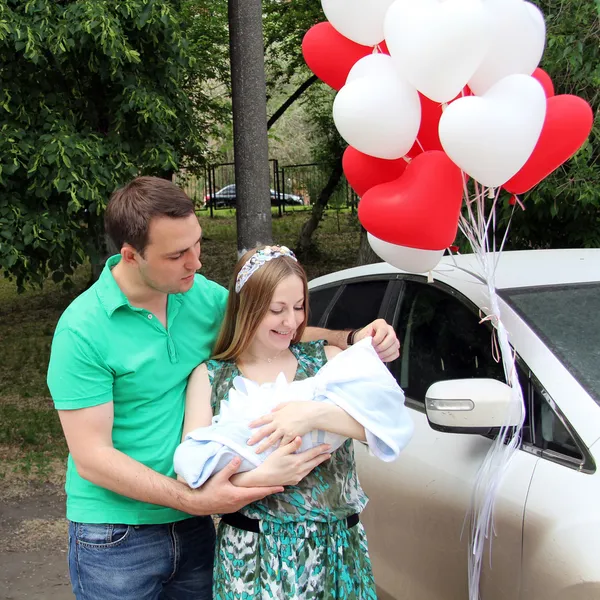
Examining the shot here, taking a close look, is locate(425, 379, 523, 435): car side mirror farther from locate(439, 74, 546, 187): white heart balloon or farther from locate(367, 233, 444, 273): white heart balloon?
locate(439, 74, 546, 187): white heart balloon

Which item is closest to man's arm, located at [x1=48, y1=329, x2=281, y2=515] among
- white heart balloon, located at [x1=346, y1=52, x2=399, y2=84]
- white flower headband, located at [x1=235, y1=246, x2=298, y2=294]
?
white flower headband, located at [x1=235, y1=246, x2=298, y2=294]

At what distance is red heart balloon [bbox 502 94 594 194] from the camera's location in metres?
2.35

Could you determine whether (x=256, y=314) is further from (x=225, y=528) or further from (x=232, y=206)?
(x=232, y=206)

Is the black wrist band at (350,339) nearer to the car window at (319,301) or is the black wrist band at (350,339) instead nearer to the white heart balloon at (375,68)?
the white heart balloon at (375,68)

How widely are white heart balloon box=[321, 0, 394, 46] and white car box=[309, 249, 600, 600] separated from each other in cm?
96

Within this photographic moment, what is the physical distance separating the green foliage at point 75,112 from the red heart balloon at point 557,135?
3120mm

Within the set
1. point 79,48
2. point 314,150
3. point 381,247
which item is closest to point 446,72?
point 381,247

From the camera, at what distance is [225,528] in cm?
217

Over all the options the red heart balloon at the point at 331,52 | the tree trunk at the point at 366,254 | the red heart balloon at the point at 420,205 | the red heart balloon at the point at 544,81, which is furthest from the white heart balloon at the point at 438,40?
the tree trunk at the point at 366,254

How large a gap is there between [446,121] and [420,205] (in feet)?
0.78

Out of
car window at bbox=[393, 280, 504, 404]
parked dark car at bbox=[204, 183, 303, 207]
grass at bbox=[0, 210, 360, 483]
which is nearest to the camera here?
car window at bbox=[393, 280, 504, 404]

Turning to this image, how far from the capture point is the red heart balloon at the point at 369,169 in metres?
2.49

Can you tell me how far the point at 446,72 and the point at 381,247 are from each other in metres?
0.58

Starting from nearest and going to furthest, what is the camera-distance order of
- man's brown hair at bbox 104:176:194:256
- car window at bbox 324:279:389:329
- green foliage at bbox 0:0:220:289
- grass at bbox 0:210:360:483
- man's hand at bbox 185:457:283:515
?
1. man's hand at bbox 185:457:283:515
2. man's brown hair at bbox 104:176:194:256
3. car window at bbox 324:279:389:329
4. green foliage at bbox 0:0:220:289
5. grass at bbox 0:210:360:483
